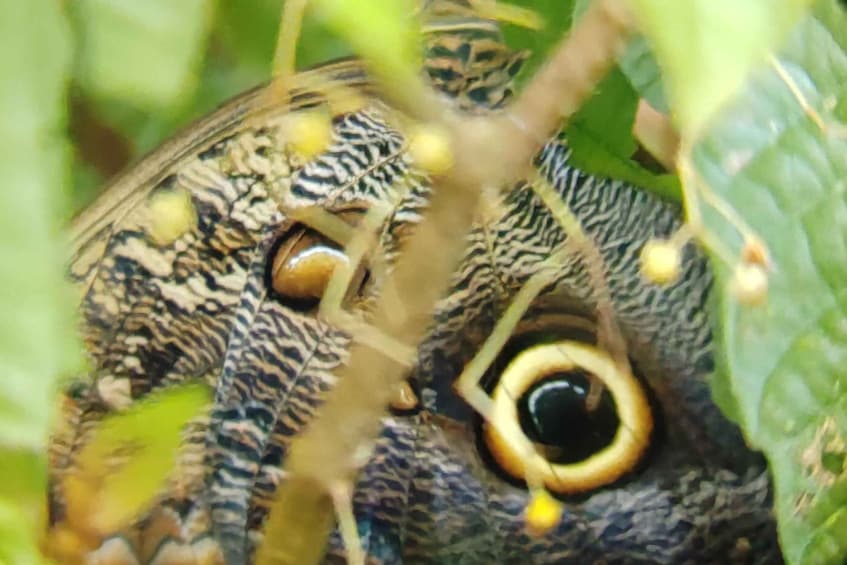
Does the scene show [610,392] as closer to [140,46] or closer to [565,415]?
[565,415]

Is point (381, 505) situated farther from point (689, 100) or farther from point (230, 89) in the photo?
point (689, 100)

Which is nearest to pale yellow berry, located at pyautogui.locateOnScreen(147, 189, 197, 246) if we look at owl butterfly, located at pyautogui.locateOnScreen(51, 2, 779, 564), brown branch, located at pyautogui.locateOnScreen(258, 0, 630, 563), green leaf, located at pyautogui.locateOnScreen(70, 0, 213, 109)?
owl butterfly, located at pyautogui.locateOnScreen(51, 2, 779, 564)

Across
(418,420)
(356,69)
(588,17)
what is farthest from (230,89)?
(588,17)

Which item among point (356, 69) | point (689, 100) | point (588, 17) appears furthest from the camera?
point (356, 69)

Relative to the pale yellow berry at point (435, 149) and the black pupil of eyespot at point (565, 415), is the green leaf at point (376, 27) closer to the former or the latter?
the pale yellow berry at point (435, 149)

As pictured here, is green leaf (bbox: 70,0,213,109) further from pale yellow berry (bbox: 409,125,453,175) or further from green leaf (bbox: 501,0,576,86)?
green leaf (bbox: 501,0,576,86)

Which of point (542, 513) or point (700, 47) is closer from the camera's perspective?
point (700, 47)

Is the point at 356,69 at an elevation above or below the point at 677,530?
above

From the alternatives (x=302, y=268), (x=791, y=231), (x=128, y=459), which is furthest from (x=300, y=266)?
(x=791, y=231)
